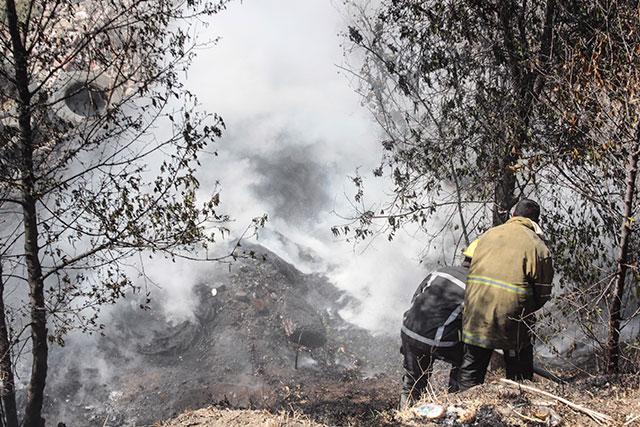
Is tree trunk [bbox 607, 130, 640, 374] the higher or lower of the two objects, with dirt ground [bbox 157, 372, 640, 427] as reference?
higher

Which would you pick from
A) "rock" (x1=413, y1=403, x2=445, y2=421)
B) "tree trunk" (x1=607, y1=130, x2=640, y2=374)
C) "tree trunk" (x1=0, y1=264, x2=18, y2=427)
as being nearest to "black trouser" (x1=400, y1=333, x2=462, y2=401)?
"rock" (x1=413, y1=403, x2=445, y2=421)

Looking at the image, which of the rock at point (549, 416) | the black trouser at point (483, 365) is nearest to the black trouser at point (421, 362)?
the black trouser at point (483, 365)

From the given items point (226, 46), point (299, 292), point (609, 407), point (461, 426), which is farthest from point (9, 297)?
point (226, 46)

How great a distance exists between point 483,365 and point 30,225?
4152 millimetres

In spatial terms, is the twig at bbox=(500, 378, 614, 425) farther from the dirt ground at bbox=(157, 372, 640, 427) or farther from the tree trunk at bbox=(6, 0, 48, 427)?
the tree trunk at bbox=(6, 0, 48, 427)

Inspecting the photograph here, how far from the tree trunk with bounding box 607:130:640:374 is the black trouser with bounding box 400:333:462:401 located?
1.10 metres

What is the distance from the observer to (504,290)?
3822mm

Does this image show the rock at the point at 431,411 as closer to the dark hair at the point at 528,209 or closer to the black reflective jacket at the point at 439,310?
the black reflective jacket at the point at 439,310

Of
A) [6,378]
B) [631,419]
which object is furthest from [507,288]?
[6,378]

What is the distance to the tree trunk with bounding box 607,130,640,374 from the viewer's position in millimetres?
3770

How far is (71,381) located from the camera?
7883 mm

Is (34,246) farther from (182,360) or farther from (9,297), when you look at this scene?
(9,297)

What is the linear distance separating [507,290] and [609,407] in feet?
3.06

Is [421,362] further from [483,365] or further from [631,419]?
[631,419]
